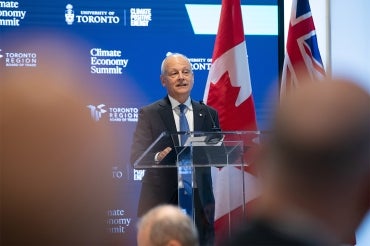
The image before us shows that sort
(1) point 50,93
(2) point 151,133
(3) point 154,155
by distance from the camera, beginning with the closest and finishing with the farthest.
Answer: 1. (3) point 154,155
2. (2) point 151,133
3. (1) point 50,93

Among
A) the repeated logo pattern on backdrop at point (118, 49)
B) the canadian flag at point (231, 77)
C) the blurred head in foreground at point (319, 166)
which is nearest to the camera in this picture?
the blurred head in foreground at point (319, 166)

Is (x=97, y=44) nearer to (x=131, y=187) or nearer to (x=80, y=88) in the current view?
(x=80, y=88)

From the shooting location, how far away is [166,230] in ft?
8.54

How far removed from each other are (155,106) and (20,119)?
2150mm

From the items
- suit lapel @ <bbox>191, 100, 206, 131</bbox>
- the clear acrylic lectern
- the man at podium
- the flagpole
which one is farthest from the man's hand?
the flagpole

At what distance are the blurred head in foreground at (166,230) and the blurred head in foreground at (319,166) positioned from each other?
157cm

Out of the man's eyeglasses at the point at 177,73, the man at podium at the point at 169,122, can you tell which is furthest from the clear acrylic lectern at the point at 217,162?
the man's eyeglasses at the point at 177,73

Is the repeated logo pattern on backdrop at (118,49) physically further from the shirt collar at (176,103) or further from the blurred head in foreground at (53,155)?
the shirt collar at (176,103)

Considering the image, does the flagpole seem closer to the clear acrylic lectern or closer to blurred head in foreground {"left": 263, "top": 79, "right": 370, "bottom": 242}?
the clear acrylic lectern

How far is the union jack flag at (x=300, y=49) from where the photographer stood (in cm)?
677

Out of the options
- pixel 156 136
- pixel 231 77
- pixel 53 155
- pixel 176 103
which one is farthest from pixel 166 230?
pixel 53 155

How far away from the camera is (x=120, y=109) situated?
7.15 metres

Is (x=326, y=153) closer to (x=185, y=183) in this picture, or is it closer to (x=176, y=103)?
(x=185, y=183)

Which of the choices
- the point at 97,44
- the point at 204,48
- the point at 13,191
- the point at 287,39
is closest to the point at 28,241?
the point at 13,191
